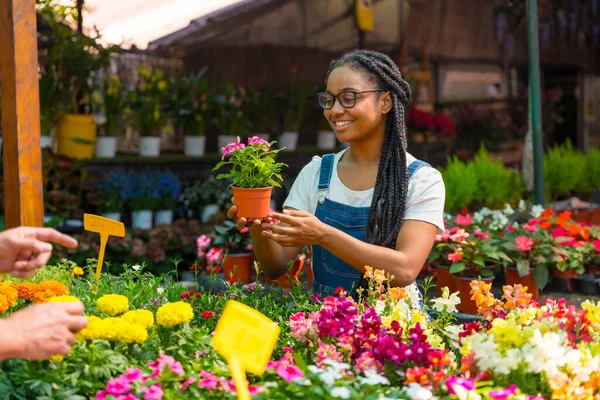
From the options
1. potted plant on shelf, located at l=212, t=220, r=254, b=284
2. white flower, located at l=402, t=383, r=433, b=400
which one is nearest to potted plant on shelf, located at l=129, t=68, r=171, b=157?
potted plant on shelf, located at l=212, t=220, r=254, b=284

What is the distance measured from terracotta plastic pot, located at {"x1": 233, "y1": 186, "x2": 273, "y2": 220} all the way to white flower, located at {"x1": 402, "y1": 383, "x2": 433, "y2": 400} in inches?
28.4

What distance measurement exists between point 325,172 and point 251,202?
42 cm

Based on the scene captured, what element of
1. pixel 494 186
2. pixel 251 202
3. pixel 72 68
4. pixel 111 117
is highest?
pixel 72 68

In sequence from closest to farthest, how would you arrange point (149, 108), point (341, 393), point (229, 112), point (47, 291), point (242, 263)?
1. point (341, 393)
2. point (47, 291)
3. point (242, 263)
4. point (149, 108)
5. point (229, 112)

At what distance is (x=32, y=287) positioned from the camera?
6.68 feet

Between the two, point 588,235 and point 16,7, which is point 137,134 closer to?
point 16,7

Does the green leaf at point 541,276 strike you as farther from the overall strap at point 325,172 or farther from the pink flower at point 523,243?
the overall strap at point 325,172

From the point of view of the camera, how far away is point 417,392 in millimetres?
1445

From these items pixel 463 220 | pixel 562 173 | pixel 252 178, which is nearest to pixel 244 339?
pixel 252 178

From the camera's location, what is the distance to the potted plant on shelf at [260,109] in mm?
6191

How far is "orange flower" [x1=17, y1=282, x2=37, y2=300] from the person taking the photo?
2.03 m

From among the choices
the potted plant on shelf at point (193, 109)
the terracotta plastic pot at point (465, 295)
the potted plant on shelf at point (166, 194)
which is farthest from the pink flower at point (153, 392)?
the potted plant on shelf at point (193, 109)

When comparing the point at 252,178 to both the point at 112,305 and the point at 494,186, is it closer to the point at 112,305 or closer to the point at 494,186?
the point at 112,305

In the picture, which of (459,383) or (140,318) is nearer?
(459,383)
